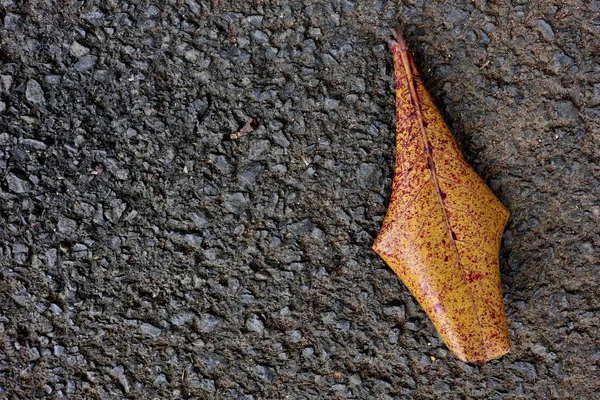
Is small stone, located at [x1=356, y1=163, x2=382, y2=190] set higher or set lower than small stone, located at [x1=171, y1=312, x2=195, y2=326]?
higher

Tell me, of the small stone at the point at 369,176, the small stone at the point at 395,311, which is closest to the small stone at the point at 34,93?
the small stone at the point at 369,176

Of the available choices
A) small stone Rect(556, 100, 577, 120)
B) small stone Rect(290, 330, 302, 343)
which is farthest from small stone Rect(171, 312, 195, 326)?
small stone Rect(556, 100, 577, 120)

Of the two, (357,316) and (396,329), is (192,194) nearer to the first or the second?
(357,316)

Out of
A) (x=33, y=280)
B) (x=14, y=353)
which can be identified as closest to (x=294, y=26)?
(x=33, y=280)

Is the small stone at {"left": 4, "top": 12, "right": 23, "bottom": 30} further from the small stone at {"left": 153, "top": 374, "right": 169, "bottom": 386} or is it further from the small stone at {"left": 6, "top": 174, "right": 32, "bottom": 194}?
the small stone at {"left": 153, "top": 374, "right": 169, "bottom": 386}

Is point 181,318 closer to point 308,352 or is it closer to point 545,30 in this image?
point 308,352

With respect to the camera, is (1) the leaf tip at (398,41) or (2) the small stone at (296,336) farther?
(2) the small stone at (296,336)

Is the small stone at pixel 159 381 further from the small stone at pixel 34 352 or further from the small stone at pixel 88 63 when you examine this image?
the small stone at pixel 88 63
